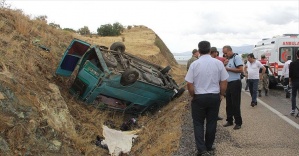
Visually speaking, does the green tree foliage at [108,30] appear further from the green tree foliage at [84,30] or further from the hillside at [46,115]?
the hillside at [46,115]

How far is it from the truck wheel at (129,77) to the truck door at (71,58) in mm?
1646

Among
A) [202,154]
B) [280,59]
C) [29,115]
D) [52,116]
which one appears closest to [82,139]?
[52,116]

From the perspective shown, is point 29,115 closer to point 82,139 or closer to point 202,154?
point 82,139

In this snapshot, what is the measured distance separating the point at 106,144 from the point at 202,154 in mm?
2651

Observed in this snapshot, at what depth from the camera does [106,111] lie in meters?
9.42

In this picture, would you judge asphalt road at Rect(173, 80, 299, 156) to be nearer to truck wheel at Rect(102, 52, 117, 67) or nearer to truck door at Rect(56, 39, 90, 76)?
truck wheel at Rect(102, 52, 117, 67)

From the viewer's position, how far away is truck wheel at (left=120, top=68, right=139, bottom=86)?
336 inches

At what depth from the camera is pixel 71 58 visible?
9.81 metres

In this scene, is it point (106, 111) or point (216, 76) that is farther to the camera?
point (106, 111)

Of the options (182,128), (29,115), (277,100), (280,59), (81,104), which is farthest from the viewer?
(280,59)

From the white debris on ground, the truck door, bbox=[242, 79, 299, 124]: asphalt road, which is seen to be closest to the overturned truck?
the truck door

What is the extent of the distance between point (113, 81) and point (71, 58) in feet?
6.43

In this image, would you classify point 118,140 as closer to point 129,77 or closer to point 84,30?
point 129,77

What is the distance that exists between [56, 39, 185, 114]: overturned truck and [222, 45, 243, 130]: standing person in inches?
93.5
